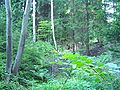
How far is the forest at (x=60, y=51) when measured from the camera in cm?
310

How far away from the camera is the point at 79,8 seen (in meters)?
21.0

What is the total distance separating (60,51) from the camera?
1152 centimetres

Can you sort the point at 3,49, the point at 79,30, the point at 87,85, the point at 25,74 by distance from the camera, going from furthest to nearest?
the point at 79,30
the point at 3,49
the point at 25,74
the point at 87,85

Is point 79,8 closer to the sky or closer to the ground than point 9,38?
closer to the sky

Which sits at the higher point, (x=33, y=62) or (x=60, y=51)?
(x=60, y=51)

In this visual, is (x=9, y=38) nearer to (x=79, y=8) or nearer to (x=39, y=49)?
(x=39, y=49)

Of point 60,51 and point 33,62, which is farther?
point 60,51

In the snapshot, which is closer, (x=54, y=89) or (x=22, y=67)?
(x=54, y=89)

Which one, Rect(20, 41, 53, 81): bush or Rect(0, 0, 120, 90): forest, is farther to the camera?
Rect(20, 41, 53, 81): bush

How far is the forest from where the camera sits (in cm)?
310

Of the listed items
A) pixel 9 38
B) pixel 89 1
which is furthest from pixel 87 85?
pixel 89 1

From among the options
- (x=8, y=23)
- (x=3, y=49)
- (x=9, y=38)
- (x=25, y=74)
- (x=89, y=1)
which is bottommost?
(x=25, y=74)

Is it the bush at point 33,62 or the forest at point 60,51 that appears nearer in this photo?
the forest at point 60,51

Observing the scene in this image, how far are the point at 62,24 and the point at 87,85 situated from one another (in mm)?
19595
